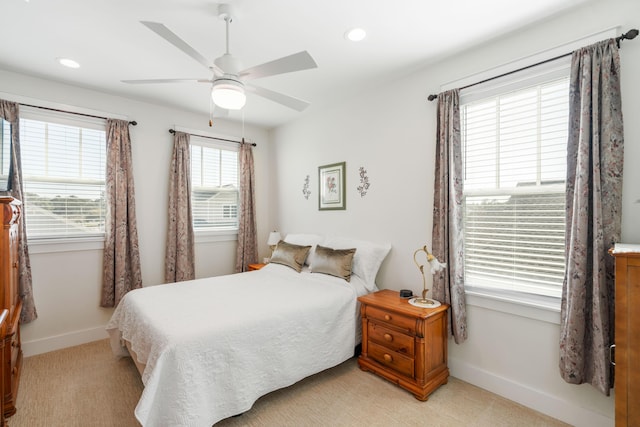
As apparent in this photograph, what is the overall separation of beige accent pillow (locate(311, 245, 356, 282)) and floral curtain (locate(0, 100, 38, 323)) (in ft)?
9.02

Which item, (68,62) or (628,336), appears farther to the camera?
(68,62)

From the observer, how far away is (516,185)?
89.4 inches

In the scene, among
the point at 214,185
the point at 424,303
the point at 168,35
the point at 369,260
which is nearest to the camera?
the point at 168,35

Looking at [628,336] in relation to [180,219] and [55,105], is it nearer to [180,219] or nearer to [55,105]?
[180,219]

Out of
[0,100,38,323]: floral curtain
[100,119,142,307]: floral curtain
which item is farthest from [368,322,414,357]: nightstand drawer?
[0,100,38,323]: floral curtain

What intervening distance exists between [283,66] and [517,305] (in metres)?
2.33

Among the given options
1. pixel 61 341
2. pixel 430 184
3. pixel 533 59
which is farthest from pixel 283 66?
pixel 61 341

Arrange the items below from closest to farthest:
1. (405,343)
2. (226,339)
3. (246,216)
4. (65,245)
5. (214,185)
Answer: (226,339) → (405,343) → (65,245) → (214,185) → (246,216)

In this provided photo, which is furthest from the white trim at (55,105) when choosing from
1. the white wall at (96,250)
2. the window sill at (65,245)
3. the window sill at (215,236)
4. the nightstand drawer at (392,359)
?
the nightstand drawer at (392,359)

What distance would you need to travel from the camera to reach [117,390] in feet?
7.70

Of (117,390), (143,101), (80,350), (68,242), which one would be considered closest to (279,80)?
(143,101)

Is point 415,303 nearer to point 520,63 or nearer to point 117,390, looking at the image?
point 520,63

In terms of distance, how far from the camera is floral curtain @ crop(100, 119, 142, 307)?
3.33 meters

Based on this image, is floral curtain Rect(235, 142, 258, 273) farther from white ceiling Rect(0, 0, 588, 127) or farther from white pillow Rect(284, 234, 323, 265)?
white ceiling Rect(0, 0, 588, 127)
